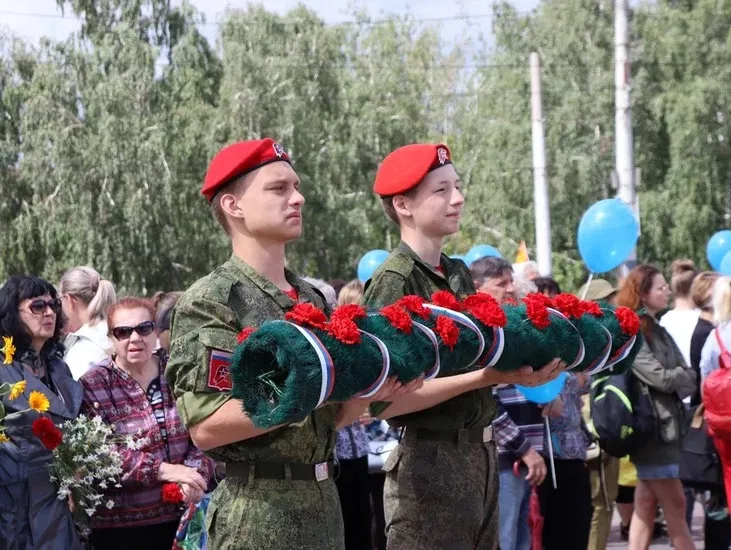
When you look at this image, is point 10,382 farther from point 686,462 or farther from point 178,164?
point 178,164

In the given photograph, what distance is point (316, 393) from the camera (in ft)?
9.71

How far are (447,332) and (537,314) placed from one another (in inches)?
21.0

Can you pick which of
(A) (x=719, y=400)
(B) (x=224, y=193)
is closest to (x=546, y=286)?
(A) (x=719, y=400)

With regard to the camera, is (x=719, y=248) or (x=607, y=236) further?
(x=719, y=248)

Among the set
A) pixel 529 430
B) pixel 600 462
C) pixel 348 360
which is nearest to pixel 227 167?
pixel 348 360

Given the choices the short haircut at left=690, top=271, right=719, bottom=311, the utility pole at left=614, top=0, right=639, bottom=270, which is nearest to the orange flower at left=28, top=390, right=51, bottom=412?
the short haircut at left=690, top=271, right=719, bottom=311

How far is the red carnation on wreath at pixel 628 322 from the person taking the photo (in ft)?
13.8

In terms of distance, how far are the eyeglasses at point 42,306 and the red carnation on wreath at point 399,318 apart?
2575mm

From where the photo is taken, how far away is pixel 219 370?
3316mm

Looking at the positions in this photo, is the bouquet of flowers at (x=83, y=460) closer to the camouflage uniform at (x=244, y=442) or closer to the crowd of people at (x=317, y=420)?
the crowd of people at (x=317, y=420)

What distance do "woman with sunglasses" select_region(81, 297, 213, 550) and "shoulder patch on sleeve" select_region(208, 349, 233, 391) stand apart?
2.23 metres

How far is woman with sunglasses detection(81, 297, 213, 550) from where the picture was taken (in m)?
5.47

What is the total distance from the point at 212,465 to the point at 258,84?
92.8 feet

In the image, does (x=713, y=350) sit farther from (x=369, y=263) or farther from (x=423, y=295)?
(x=369, y=263)
